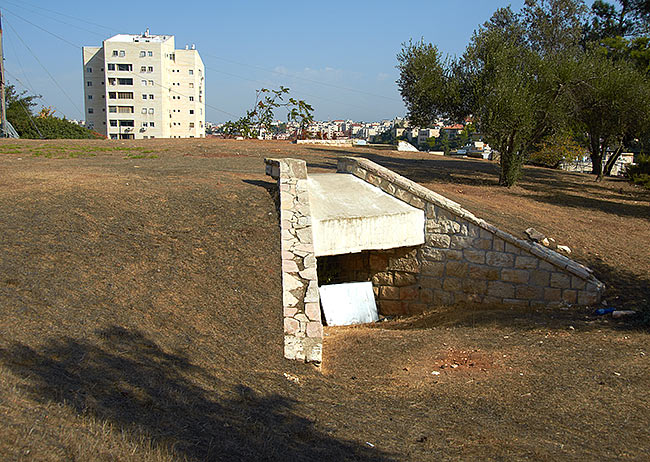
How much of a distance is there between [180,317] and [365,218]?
14.1 ft

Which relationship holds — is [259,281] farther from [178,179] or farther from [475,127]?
[475,127]

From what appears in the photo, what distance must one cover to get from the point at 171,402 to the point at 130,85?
70.9 metres

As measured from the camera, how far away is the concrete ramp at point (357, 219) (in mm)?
8906

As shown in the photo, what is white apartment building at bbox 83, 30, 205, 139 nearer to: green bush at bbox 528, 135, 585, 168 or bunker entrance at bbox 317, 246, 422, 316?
green bush at bbox 528, 135, 585, 168

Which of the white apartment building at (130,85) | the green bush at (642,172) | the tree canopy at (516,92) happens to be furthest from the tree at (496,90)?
the white apartment building at (130,85)

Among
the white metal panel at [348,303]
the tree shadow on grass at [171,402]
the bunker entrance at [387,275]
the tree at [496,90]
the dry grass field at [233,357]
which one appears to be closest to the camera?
the tree shadow on grass at [171,402]

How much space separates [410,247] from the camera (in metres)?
10.1

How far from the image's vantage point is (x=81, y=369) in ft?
13.5

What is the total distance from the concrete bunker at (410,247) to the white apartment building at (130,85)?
205 feet

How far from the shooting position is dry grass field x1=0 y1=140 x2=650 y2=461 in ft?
11.9

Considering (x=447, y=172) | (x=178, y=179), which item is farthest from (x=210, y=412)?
(x=447, y=172)

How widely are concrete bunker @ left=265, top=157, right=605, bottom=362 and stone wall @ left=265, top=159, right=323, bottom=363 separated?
0.09 feet

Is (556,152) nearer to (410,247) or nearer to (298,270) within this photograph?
(410,247)

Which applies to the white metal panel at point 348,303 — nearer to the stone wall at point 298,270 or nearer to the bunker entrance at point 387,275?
the bunker entrance at point 387,275
